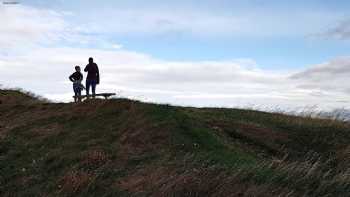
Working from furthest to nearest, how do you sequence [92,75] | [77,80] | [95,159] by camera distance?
[77,80] → [92,75] → [95,159]

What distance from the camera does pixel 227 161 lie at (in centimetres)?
1487

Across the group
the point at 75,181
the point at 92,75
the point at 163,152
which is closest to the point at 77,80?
the point at 92,75

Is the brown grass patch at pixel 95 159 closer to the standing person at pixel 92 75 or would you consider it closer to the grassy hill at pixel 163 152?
the grassy hill at pixel 163 152

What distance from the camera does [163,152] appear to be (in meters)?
15.7

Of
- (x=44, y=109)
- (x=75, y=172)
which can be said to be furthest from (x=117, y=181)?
(x=44, y=109)

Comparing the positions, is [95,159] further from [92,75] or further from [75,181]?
[92,75]

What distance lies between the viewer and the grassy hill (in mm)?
13359

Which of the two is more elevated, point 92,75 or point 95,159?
point 92,75

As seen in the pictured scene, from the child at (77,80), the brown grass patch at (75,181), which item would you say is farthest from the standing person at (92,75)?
the brown grass patch at (75,181)

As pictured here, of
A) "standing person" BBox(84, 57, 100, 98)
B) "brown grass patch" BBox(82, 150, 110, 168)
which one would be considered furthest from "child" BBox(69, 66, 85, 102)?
"brown grass patch" BBox(82, 150, 110, 168)

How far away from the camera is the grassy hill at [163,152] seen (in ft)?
43.8

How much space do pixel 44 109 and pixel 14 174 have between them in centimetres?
802

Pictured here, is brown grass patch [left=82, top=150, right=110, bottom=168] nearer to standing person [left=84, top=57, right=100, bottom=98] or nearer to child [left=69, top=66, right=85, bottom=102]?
standing person [left=84, top=57, right=100, bottom=98]

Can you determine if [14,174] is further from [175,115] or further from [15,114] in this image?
[15,114]
